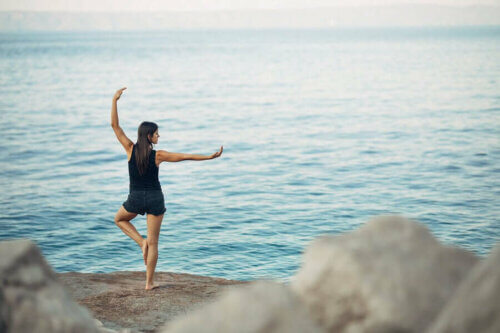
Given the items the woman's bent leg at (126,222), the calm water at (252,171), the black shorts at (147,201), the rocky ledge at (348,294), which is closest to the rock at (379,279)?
the rocky ledge at (348,294)

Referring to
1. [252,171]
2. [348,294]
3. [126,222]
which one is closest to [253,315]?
[348,294]

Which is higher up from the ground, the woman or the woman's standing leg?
the woman

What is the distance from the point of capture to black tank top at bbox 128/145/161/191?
27.0 ft

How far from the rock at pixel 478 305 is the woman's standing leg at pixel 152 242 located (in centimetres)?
505

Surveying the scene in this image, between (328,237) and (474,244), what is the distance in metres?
11.9

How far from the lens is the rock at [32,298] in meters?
4.25

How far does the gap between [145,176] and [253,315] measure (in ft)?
16.0

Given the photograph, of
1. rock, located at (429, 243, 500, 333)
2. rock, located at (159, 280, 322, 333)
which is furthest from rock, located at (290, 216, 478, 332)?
rock, located at (159, 280, 322, 333)

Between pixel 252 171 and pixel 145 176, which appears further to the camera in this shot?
pixel 252 171

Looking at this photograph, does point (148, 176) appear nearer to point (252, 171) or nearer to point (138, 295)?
point (138, 295)

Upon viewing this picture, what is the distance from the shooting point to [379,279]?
13.4 feet

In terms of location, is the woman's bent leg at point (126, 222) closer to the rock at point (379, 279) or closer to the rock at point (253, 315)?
the rock at point (379, 279)

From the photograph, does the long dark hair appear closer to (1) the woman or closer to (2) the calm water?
(1) the woman

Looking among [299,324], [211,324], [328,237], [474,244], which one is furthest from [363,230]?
[474,244]
